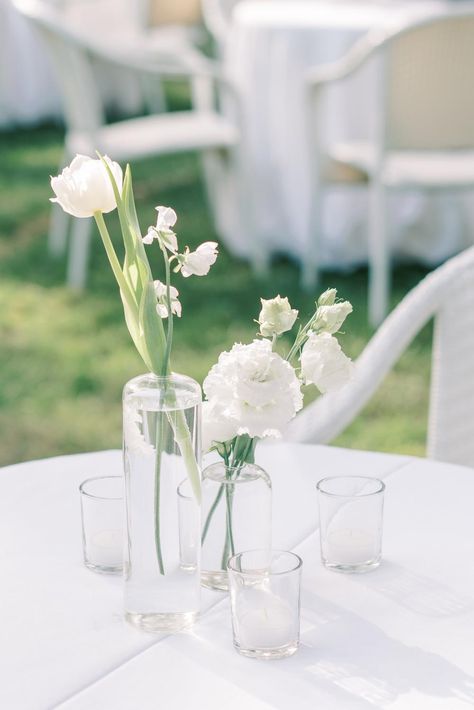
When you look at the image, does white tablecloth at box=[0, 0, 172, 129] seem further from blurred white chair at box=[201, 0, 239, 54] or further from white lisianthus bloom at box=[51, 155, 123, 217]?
white lisianthus bloom at box=[51, 155, 123, 217]

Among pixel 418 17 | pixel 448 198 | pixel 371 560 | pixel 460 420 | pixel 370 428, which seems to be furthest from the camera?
pixel 448 198

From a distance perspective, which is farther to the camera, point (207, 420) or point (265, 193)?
point (265, 193)

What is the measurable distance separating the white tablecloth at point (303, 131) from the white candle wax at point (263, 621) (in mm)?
3327

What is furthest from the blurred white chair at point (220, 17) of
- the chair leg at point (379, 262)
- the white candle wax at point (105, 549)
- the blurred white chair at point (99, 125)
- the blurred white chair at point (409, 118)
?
the white candle wax at point (105, 549)

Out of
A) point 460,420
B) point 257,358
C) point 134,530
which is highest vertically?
point 257,358

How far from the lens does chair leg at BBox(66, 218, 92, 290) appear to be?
444cm

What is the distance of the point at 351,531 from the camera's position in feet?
3.85

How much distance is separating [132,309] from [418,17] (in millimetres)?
2955

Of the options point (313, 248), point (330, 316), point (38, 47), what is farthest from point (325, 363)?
point (38, 47)

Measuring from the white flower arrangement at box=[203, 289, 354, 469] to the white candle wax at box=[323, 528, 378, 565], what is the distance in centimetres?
15

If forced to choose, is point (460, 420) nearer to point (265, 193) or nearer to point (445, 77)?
point (445, 77)

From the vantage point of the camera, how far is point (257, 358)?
986 millimetres

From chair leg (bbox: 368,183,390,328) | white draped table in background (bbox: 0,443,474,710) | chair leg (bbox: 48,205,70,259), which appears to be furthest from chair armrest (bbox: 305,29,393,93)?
white draped table in background (bbox: 0,443,474,710)

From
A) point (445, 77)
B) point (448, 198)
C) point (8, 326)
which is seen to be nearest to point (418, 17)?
point (445, 77)
